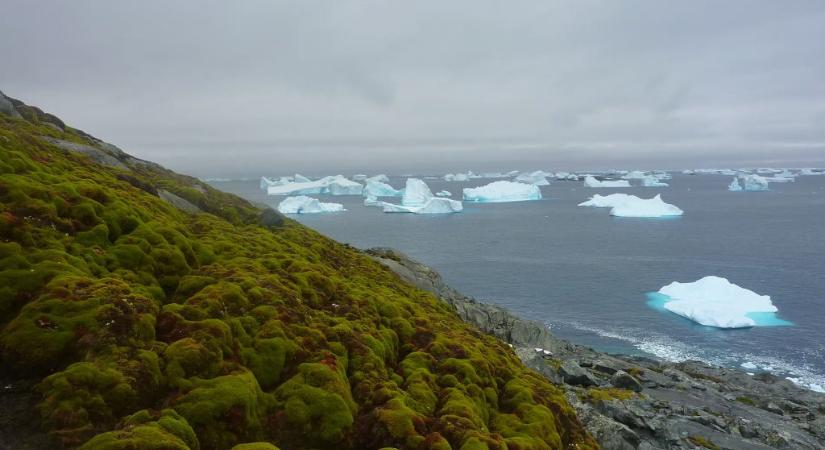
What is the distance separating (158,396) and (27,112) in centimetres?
2898

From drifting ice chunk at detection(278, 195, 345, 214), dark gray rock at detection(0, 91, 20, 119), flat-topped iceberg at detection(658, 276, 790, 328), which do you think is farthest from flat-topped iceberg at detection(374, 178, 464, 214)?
dark gray rock at detection(0, 91, 20, 119)

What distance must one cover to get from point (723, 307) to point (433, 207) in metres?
120

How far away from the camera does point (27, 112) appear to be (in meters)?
30.7

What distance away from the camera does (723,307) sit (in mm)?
62000

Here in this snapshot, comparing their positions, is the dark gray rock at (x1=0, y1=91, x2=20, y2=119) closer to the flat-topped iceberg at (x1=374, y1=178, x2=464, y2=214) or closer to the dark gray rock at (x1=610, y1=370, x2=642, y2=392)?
the dark gray rock at (x1=610, y1=370, x2=642, y2=392)

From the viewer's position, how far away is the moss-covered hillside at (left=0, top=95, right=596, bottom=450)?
10.8m

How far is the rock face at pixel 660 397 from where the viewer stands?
22656 mm

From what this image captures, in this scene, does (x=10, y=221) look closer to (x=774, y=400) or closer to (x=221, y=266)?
(x=221, y=266)

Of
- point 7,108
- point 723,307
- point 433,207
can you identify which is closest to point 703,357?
point 723,307

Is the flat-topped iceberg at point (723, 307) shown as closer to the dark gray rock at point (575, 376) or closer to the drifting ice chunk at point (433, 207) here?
the dark gray rock at point (575, 376)

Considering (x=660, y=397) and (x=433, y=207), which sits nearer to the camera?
(x=660, y=397)

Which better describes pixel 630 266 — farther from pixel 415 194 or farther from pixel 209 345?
pixel 415 194

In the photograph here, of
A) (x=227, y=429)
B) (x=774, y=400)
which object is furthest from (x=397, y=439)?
(x=774, y=400)

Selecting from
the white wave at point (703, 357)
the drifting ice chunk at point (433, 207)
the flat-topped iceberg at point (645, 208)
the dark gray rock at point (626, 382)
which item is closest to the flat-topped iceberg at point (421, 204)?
the drifting ice chunk at point (433, 207)
